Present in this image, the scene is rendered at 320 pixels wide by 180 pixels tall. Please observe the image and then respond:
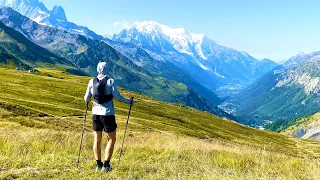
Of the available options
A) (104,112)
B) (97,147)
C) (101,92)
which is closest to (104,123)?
(104,112)

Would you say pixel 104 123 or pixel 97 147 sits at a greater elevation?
pixel 104 123

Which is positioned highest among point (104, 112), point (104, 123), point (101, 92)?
point (101, 92)

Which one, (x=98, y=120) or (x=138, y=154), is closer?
(x=98, y=120)

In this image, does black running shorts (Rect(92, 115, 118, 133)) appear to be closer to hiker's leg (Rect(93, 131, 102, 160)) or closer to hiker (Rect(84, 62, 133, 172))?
hiker (Rect(84, 62, 133, 172))

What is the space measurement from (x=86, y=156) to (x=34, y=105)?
77780 mm

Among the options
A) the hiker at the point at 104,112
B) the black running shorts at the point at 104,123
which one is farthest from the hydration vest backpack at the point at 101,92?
the black running shorts at the point at 104,123

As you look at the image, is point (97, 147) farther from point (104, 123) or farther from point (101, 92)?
point (101, 92)

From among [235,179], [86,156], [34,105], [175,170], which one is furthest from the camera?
[34,105]

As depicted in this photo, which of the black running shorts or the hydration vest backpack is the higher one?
the hydration vest backpack

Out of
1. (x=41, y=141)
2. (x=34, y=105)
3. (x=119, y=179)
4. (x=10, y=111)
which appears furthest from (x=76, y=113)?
(x=119, y=179)

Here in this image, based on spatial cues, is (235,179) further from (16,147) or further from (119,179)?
(16,147)

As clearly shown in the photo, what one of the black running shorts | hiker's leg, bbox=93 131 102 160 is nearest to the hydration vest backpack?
the black running shorts

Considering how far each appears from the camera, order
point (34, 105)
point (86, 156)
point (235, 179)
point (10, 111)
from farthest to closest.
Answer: point (34, 105) < point (10, 111) < point (86, 156) < point (235, 179)

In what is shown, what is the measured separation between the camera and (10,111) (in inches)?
2559
